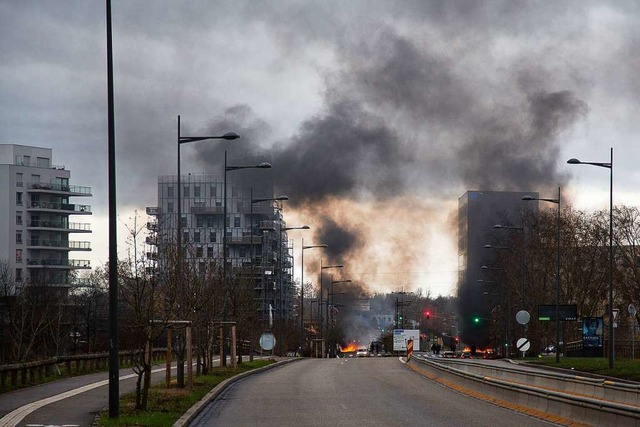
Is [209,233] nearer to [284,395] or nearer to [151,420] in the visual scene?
[284,395]

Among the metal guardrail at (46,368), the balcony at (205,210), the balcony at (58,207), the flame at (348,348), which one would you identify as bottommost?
the flame at (348,348)

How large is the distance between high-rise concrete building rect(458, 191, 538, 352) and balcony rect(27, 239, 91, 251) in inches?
1647

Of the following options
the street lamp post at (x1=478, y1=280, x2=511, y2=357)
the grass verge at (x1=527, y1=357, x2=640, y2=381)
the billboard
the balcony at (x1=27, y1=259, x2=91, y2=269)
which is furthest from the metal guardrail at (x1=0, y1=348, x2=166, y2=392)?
the balcony at (x1=27, y1=259, x2=91, y2=269)

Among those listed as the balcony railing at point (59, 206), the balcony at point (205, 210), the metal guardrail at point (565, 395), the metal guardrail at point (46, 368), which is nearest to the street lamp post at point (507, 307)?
the balcony railing at point (59, 206)

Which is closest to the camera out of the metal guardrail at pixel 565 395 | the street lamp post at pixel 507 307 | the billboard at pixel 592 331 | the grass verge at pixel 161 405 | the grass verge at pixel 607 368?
the metal guardrail at pixel 565 395

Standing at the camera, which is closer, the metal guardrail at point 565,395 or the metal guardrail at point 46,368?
the metal guardrail at point 565,395

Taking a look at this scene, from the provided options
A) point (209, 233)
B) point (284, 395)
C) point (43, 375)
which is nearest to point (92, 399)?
point (284, 395)

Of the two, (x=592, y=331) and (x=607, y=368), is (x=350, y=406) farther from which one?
(x=592, y=331)

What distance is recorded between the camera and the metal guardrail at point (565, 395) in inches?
844

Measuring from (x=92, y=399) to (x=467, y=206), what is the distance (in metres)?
101

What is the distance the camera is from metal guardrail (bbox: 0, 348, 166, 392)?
34938 mm

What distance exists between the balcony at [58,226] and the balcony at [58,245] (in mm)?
1348

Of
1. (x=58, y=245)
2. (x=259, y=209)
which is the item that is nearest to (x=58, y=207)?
(x=58, y=245)

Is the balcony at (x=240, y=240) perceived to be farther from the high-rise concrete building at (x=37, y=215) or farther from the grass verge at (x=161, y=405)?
the grass verge at (x=161, y=405)
